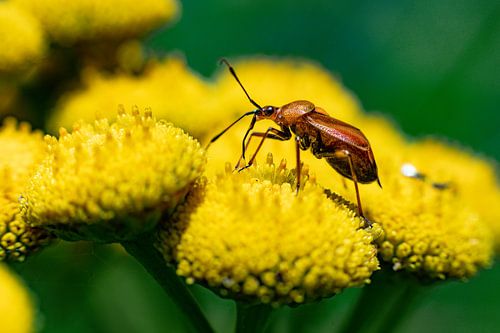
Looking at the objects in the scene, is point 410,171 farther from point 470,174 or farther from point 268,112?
point 470,174

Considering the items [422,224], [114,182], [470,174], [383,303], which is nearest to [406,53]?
[470,174]

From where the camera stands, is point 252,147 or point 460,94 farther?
point 460,94

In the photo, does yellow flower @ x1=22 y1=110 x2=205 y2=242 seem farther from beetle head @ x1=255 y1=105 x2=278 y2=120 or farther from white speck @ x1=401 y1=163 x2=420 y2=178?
white speck @ x1=401 y1=163 x2=420 y2=178

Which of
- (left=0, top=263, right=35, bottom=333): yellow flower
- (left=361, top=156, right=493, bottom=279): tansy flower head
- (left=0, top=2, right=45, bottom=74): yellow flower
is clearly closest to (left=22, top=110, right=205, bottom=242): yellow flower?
(left=0, top=263, right=35, bottom=333): yellow flower

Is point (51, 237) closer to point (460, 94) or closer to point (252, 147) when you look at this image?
point (252, 147)

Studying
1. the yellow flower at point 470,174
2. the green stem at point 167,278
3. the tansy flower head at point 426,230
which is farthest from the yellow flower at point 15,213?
the yellow flower at point 470,174

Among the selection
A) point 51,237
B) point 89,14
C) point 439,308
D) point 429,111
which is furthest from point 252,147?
point 429,111
